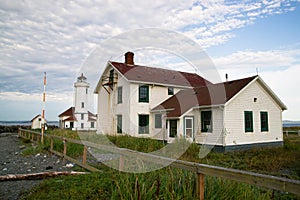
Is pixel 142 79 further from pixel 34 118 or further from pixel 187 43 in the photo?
pixel 34 118

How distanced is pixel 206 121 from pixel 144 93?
6.13m

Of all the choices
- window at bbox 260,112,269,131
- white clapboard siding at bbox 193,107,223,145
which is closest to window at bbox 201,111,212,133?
white clapboard siding at bbox 193,107,223,145

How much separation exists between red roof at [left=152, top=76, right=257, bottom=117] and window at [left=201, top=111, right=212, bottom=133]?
0.61m

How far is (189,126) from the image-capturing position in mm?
15992

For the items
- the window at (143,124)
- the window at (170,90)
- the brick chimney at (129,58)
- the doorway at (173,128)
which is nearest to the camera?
the doorway at (173,128)

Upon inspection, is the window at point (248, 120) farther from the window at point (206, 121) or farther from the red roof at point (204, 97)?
the window at point (206, 121)

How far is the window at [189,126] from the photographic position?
1591 centimetres

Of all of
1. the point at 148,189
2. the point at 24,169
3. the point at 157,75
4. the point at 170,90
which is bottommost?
the point at 24,169

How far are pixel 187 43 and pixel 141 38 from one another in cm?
197

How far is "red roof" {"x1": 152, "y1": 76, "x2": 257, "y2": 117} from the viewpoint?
1473 centimetres

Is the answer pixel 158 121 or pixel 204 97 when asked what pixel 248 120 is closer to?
pixel 204 97

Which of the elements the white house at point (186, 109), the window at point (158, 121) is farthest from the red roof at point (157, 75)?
the window at point (158, 121)

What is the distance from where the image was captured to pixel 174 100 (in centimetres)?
1873

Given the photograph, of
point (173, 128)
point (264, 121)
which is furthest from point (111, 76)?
point (264, 121)
